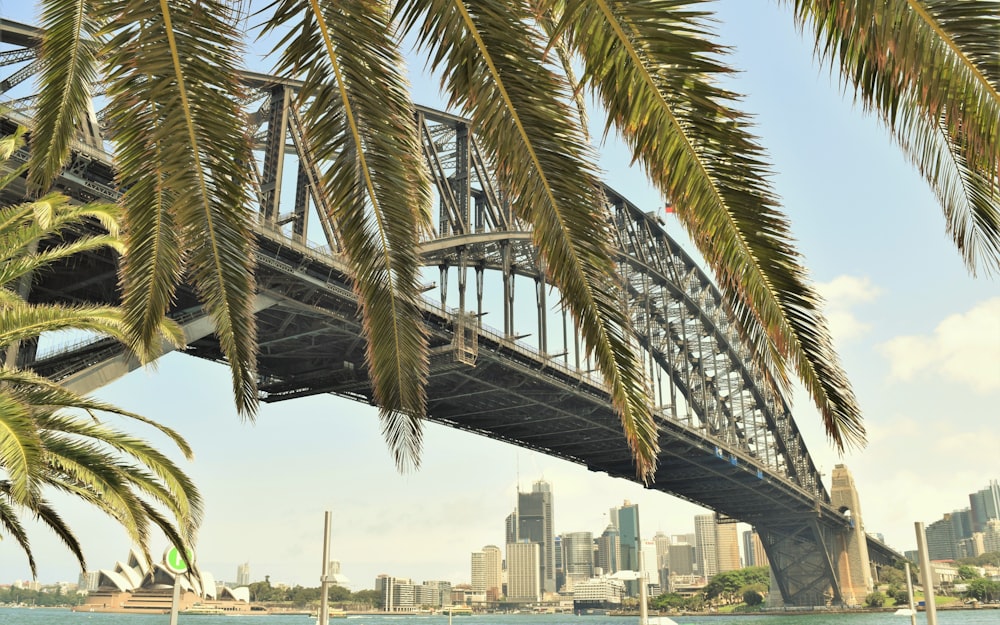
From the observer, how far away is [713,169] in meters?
4.61

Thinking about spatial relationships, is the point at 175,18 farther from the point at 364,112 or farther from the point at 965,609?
the point at 965,609

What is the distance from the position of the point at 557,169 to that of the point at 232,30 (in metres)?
2.16

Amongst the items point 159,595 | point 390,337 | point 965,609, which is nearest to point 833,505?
point 965,609

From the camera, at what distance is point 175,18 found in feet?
17.2

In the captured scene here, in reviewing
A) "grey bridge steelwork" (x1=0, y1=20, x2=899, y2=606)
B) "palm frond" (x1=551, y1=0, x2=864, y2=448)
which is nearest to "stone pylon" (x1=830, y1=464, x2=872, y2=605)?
"grey bridge steelwork" (x1=0, y1=20, x2=899, y2=606)

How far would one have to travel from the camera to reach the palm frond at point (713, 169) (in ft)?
14.6

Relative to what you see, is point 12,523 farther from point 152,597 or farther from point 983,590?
point 983,590

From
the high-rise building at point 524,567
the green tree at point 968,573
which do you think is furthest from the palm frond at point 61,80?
the high-rise building at point 524,567

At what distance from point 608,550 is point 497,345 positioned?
15763 centimetres

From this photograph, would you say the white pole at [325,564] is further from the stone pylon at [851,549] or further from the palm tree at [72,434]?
the stone pylon at [851,549]

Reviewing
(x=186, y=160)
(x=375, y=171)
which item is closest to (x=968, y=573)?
(x=375, y=171)

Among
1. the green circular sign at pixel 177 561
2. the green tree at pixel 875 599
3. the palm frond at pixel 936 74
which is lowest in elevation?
the green tree at pixel 875 599

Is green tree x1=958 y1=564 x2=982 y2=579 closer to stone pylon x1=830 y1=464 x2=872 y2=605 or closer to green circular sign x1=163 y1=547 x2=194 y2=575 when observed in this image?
stone pylon x1=830 y1=464 x2=872 y2=605

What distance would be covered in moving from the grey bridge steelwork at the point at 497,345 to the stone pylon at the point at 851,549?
43 centimetres
